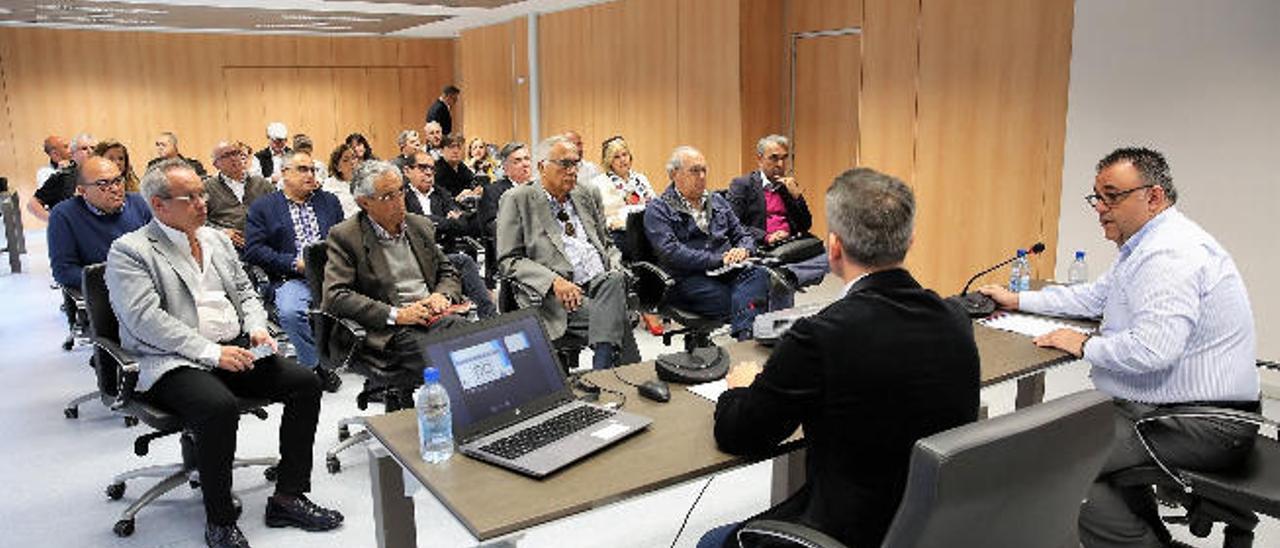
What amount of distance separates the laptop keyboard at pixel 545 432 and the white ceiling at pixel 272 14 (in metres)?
7.93

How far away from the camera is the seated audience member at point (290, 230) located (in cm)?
455

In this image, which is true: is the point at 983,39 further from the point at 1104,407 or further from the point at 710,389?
the point at 1104,407

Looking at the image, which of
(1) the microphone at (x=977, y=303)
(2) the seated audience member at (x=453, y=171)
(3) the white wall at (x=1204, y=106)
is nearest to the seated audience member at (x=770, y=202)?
(3) the white wall at (x=1204, y=106)

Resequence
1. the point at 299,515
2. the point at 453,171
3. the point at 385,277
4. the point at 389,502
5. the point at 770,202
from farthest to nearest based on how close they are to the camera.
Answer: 1. the point at 453,171
2. the point at 770,202
3. the point at 385,277
4. the point at 299,515
5. the point at 389,502

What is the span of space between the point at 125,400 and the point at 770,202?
12.8 ft

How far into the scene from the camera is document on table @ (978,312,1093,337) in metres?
2.92

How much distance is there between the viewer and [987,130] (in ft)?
19.6

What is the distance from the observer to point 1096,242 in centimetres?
529

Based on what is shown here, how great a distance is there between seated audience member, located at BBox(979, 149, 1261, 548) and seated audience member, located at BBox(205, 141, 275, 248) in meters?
4.63

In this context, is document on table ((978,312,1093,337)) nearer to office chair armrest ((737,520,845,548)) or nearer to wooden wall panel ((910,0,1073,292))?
office chair armrest ((737,520,845,548))

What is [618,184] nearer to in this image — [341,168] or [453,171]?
[341,168]

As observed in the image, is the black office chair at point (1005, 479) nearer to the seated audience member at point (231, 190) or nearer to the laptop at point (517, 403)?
the laptop at point (517, 403)

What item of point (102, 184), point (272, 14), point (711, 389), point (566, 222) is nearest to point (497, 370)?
point (711, 389)

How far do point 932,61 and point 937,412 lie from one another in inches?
200
